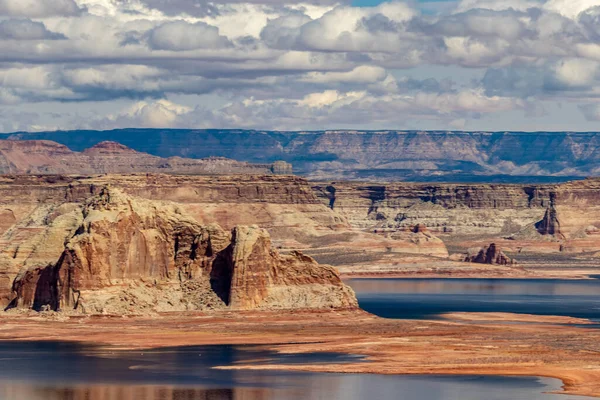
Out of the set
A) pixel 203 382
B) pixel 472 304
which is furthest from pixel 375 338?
pixel 472 304

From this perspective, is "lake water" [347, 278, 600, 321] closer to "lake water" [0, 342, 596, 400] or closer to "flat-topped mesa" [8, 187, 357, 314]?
"flat-topped mesa" [8, 187, 357, 314]

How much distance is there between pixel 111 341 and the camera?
120 meters

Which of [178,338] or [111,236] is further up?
[111,236]

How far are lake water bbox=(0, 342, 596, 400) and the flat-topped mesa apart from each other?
18.9 m

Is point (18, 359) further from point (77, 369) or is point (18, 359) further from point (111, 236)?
point (111, 236)

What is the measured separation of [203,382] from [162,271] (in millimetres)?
38815

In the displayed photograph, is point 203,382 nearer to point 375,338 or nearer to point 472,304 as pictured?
point 375,338

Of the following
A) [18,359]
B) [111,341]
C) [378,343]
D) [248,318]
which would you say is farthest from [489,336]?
[18,359]

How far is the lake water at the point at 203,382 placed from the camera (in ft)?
301

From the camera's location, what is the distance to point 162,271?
136125mm

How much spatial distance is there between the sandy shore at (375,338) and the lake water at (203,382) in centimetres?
344

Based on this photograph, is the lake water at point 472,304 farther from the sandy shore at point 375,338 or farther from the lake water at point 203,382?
the lake water at point 203,382

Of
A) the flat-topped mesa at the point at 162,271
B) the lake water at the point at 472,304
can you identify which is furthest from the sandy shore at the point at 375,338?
the lake water at the point at 472,304

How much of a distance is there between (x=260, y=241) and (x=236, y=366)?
1201 inches
